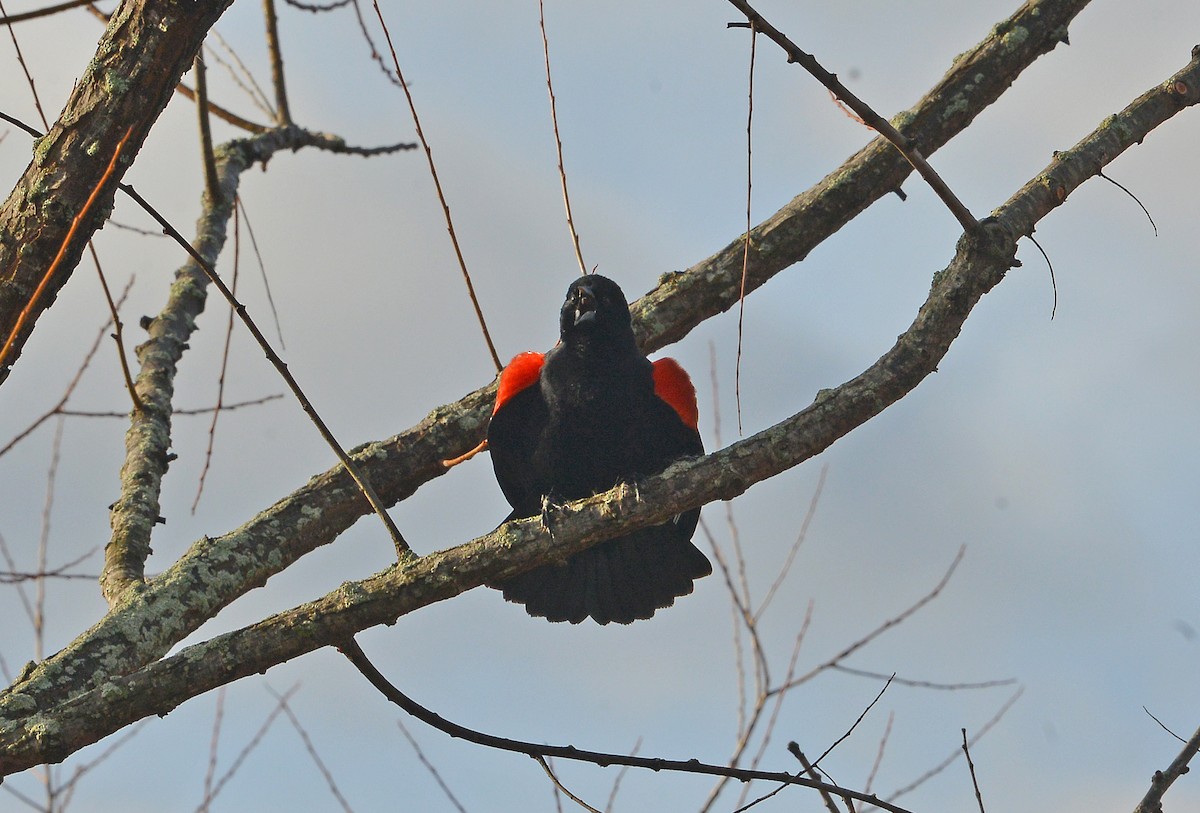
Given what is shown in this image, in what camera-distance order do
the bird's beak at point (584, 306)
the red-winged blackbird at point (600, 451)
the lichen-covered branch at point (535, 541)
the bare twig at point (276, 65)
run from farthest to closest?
1. the bare twig at point (276, 65)
2. the bird's beak at point (584, 306)
3. the red-winged blackbird at point (600, 451)
4. the lichen-covered branch at point (535, 541)

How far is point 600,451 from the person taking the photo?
4.24m

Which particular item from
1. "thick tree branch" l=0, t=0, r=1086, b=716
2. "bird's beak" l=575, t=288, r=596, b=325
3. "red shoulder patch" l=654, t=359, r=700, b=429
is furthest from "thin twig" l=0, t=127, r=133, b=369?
"red shoulder patch" l=654, t=359, r=700, b=429

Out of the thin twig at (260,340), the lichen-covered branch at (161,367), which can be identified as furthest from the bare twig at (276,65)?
the thin twig at (260,340)

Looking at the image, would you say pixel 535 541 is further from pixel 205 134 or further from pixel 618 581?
pixel 205 134

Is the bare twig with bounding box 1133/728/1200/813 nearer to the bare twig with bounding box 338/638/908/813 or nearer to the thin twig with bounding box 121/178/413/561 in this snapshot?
the bare twig with bounding box 338/638/908/813

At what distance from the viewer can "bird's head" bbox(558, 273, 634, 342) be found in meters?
4.37

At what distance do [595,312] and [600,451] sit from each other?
1.77 feet

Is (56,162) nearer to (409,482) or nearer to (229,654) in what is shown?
(229,654)

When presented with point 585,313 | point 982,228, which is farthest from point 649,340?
point 982,228

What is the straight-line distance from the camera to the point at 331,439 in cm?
268

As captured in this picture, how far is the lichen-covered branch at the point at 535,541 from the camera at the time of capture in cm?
258

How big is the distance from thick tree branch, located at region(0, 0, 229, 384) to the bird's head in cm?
189

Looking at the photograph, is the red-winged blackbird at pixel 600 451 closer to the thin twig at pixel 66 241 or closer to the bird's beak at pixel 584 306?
the bird's beak at pixel 584 306

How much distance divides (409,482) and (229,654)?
154 centimetres
